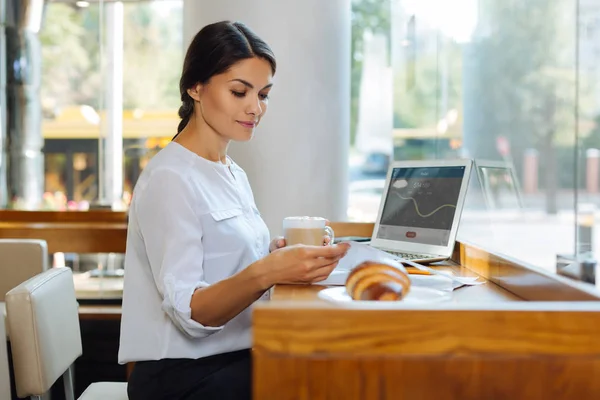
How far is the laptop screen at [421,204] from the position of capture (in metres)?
1.97

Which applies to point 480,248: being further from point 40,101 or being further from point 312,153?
point 40,101

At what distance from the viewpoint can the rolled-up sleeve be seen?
1470 mm

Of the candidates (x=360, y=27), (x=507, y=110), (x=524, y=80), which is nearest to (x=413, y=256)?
(x=524, y=80)

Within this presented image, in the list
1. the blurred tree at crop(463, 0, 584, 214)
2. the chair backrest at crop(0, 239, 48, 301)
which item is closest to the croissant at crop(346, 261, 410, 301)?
the blurred tree at crop(463, 0, 584, 214)

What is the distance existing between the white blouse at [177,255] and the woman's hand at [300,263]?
217 millimetres

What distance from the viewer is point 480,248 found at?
5.76 feet

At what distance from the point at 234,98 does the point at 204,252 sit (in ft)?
1.30

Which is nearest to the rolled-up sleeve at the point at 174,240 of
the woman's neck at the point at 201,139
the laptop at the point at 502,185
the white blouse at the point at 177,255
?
the white blouse at the point at 177,255

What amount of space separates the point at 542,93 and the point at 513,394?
1.53 metres

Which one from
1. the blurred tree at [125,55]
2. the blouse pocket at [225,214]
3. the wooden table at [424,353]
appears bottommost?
the wooden table at [424,353]

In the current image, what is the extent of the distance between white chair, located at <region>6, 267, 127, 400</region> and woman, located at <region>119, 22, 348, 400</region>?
0.72 ft

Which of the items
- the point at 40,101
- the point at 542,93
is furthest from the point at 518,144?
the point at 40,101

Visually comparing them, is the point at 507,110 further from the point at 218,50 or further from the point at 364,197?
Result: the point at 364,197

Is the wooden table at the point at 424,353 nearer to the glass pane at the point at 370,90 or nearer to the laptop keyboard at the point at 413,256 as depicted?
the laptop keyboard at the point at 413,256
